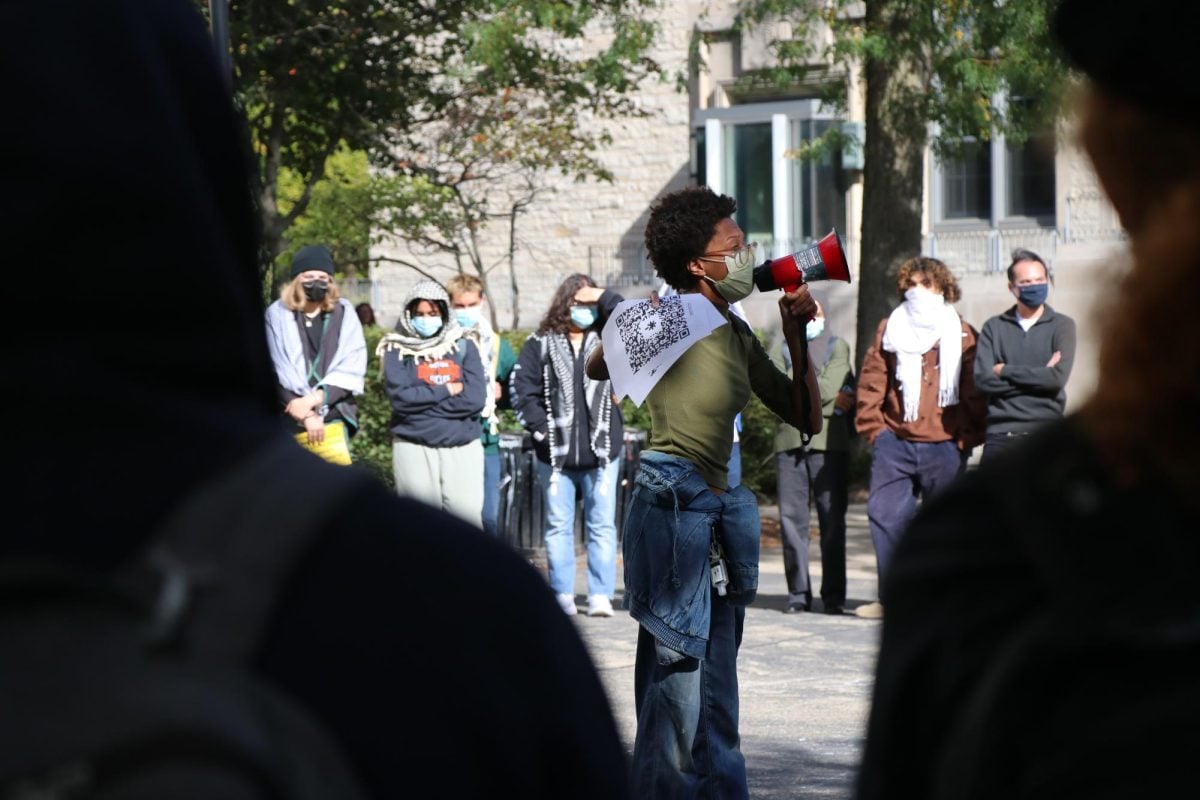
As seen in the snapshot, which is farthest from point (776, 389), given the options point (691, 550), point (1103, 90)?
point (1103, 90)

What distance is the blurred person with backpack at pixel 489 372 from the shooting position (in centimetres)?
1239

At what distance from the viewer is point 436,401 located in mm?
11625

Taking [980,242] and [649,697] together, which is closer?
[649,697]

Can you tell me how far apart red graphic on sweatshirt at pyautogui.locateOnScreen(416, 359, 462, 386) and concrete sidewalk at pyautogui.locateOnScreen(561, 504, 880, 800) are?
66.6 inches

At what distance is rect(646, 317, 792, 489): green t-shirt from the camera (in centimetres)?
593

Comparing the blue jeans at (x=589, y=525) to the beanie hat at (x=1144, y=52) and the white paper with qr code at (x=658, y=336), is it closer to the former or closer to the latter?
the white paper with qr code at (x=658, y=336)

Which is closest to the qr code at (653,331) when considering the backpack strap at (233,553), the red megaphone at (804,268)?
the red megaphone at (804,268)

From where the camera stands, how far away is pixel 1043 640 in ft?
4.70

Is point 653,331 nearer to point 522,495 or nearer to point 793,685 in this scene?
point 793,685

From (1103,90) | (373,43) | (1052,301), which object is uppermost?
(373,43)

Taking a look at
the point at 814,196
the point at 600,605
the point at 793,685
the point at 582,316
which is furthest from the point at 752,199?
the point at 793,685

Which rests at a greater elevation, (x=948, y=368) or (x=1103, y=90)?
(x=1103, y=90)

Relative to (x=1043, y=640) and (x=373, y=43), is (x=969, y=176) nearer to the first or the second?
(x=373, y=43)

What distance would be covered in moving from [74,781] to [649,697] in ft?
15.3
